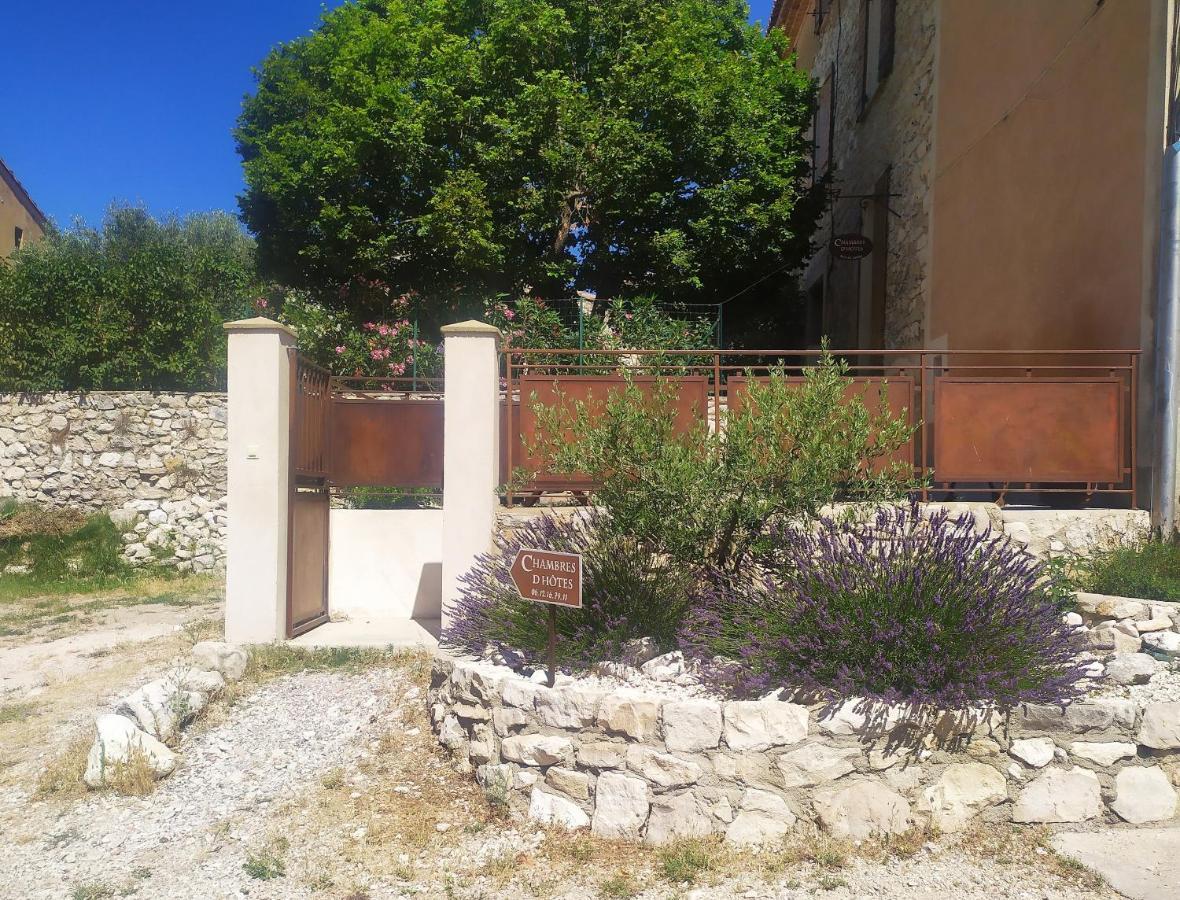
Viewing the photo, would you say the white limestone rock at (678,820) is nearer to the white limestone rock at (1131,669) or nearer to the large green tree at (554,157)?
the white limestone rock at (1131,669)

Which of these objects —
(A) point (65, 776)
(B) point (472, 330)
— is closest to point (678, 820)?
(A) point (65, 776)

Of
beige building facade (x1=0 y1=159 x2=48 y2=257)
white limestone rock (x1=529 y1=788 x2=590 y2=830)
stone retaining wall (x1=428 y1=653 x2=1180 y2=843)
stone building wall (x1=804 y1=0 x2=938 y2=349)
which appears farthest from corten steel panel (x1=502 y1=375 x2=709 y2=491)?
beige building facade (x1=0 y1=159 x2=48 y2=257)

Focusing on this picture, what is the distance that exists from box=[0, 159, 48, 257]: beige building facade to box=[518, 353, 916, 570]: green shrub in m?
20.2

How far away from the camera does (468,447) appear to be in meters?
7.18

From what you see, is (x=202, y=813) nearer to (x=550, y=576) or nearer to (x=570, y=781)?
(x=570, y=781)

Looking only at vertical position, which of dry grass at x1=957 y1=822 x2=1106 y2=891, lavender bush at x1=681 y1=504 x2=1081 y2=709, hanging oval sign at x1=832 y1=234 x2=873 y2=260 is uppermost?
hanging oval sign at x1=832 y1=234 x2=873 y2=260

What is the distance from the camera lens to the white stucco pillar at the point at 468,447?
714 centimetres

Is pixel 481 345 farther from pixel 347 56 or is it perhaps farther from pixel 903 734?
pixel 347 56

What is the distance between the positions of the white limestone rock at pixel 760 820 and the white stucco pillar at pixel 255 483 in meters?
4.65

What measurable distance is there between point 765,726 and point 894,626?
766 mm

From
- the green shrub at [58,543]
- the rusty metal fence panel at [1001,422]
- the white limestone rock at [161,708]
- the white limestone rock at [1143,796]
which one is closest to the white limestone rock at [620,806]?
the white limestone rock at [1143,796]

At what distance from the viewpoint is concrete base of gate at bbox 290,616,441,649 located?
7.41m

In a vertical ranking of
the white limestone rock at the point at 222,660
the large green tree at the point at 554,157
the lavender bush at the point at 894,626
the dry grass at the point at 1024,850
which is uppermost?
the large green tree at the point at 554,157

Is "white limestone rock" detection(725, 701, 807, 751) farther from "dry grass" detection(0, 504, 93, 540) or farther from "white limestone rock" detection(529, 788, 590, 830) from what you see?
"dry grass" detection(0, 504, 93, 540)
